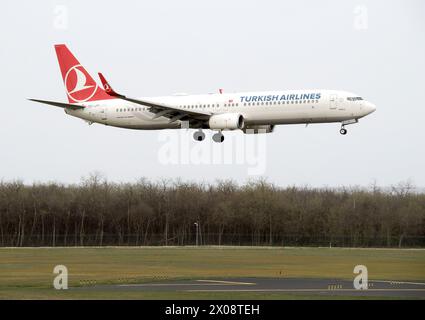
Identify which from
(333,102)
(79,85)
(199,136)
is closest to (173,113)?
(199,136)

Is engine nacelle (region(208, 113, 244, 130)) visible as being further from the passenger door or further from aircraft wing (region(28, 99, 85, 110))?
aircraft wing (region(28, 99, 85, 110))

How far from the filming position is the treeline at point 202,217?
492 ft

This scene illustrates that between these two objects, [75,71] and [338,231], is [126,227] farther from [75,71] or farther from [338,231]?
[75,71]

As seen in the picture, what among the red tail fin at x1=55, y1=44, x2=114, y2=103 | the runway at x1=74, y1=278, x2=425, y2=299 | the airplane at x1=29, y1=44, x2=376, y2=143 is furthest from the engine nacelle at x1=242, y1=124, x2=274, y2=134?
the runway at x1=74, y1=278, x2=425, y2=299

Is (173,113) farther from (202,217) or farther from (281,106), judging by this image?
(202,217)

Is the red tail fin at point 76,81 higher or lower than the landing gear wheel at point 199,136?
higher

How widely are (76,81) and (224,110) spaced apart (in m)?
22.2

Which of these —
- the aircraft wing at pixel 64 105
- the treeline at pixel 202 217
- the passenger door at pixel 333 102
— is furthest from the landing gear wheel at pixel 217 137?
the treeline at pixel 202 217

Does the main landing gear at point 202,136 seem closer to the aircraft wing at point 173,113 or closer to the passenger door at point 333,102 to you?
the aircraft wing at point 173,113

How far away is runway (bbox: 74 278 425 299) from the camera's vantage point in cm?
5303

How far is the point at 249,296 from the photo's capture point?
165ft

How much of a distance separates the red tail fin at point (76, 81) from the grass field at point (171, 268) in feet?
55.2
